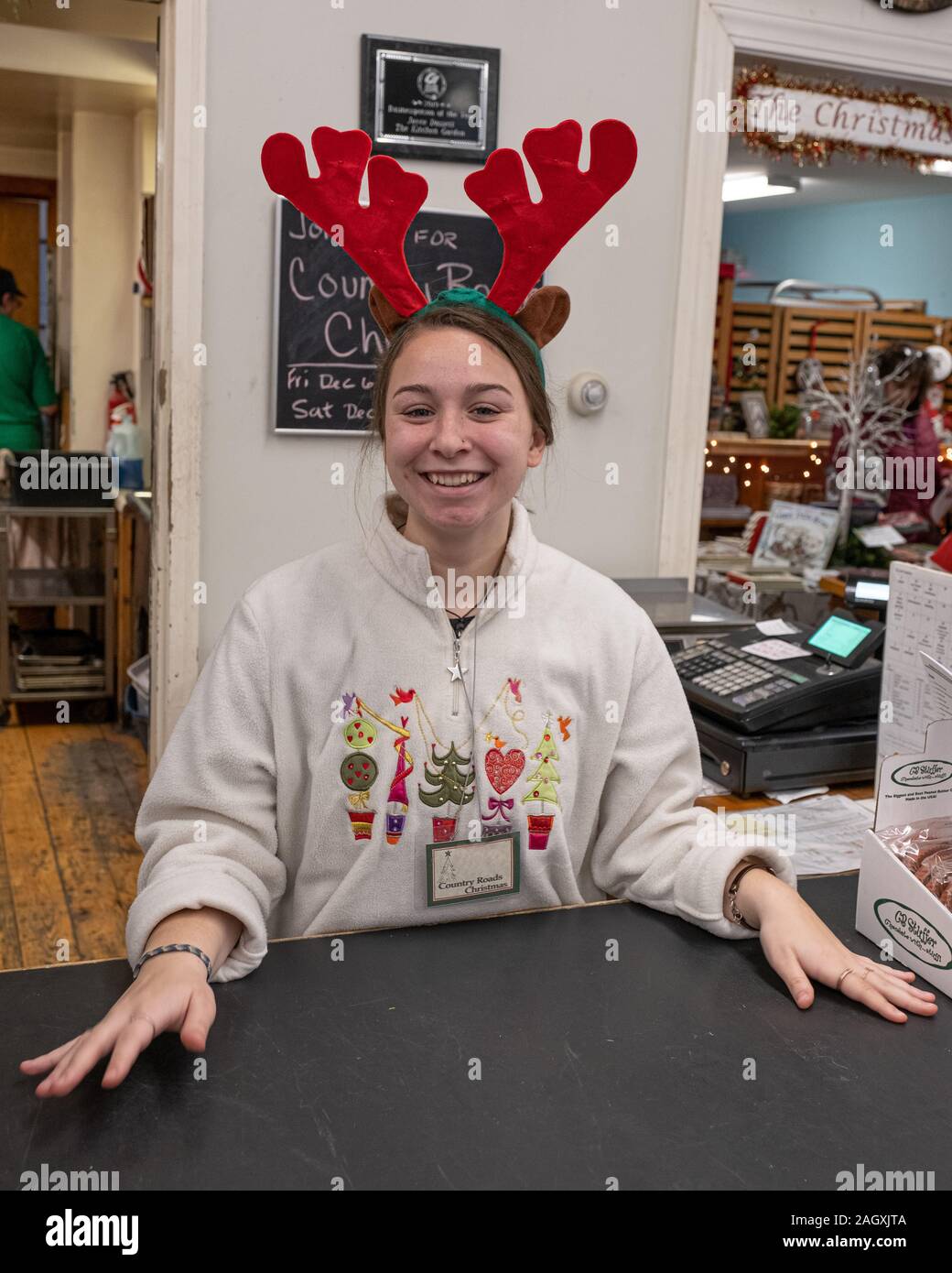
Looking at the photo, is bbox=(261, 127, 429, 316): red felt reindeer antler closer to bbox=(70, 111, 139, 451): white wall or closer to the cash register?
the cash register

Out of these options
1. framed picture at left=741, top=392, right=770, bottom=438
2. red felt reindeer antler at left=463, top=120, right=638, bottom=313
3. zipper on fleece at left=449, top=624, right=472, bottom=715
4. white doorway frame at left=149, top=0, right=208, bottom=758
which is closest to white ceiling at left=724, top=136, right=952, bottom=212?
framed picture at left=741, top=392, right=770, bottom=438

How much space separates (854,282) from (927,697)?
9.02 metres

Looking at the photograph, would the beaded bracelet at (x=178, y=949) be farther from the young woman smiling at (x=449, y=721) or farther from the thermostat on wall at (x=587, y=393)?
the thermostat on wall at (x=587, y=393)

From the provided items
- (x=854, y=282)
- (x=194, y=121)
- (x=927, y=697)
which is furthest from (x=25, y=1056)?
(x=854, y=282)

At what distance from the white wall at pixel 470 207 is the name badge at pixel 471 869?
52.0 inches

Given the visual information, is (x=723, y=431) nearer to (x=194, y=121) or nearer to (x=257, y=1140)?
(x=194, y=121)

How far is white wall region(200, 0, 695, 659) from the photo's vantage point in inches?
93.6

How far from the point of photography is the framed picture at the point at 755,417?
21.8ft

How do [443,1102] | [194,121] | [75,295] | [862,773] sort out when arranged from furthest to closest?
[75,295], [194,121], [862,773], [443,1102]

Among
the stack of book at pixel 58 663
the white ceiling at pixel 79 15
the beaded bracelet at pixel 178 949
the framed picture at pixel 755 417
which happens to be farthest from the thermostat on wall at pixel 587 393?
the framed picture at pixel 755 417

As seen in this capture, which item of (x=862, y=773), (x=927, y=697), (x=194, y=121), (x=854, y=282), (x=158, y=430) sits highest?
(x=854, y=282)

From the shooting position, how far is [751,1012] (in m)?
1.13

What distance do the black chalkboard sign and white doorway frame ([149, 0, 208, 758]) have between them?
17cm

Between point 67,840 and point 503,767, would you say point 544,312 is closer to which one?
point 503,767
